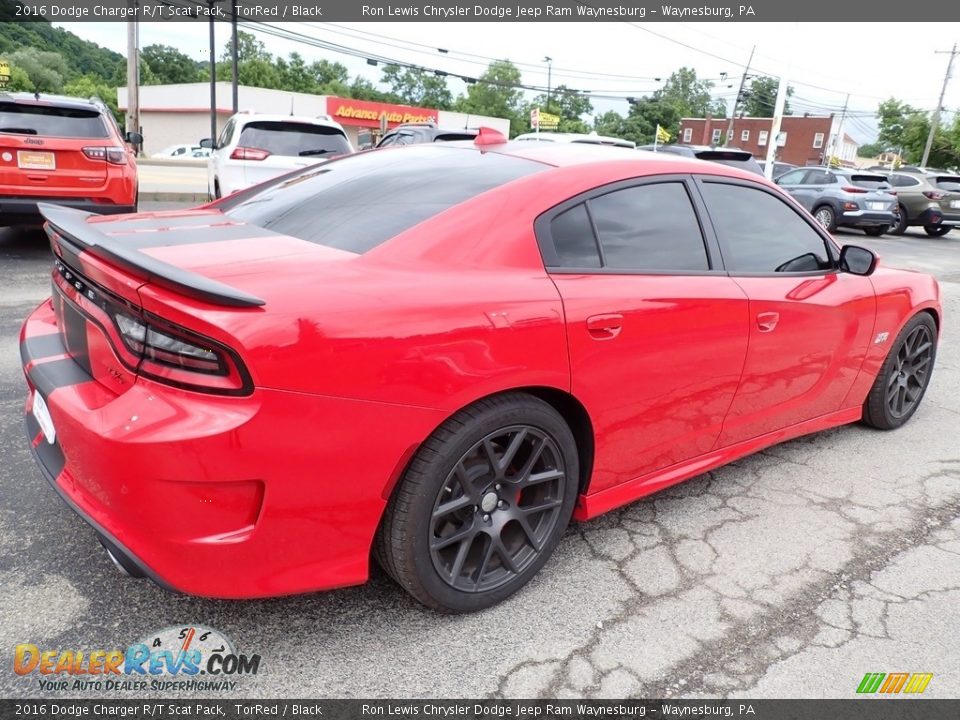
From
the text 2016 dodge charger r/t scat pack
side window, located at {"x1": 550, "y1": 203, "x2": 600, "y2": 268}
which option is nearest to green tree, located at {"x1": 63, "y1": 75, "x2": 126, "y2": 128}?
the text 2016 dodge charger r/t scat pack

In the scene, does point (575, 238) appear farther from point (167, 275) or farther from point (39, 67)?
point (39, 67)

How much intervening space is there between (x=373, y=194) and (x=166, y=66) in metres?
99.2

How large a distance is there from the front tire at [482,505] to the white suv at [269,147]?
24.4ft

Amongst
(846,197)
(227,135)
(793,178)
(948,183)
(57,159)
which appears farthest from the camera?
(948,183)

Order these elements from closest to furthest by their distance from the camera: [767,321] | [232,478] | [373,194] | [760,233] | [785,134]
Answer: [232,478], [373,194], [767,321], [760,233], [785,134]

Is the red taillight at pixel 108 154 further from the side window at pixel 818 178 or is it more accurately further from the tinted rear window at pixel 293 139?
the side window at pixel 818 178

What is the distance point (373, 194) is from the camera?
261 centimetres

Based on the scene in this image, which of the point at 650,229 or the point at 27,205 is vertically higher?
the point at 650,229

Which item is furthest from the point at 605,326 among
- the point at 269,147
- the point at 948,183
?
the point at 948,183

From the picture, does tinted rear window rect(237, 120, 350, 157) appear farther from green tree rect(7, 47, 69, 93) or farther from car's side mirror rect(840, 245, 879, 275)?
green tree rect(7, 47, 69, 93)

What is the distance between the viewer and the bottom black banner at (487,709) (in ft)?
6.13

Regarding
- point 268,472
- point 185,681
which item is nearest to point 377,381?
point 268,472

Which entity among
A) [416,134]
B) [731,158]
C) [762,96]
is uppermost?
[762,96]

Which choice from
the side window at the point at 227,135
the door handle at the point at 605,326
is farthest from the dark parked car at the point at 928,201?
the door handle at the point at 605,326
